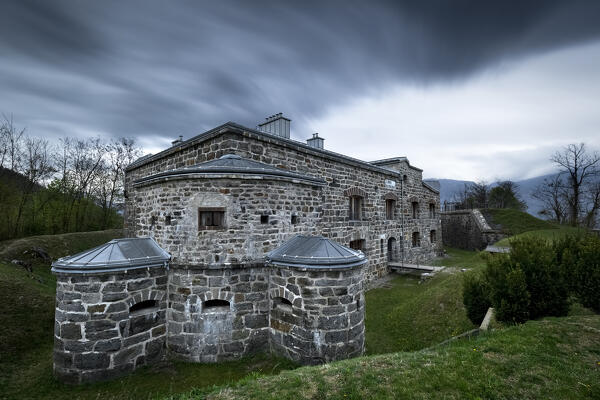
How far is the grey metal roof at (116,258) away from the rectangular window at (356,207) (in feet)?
27.2

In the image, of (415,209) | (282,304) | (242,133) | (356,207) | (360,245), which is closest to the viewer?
(282,304)

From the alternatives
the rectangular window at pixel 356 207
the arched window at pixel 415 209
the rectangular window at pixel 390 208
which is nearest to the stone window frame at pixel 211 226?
the rectangular window at pixel 356 207

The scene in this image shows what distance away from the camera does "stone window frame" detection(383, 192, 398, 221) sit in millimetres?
15009

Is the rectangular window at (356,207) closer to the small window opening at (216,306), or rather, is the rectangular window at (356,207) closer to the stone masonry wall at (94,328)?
the small window opening at (216,306)

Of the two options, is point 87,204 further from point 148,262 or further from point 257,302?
point 257,302

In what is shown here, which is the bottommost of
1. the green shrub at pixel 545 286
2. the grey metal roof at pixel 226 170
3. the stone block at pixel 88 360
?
the stone block at pixel 88 360

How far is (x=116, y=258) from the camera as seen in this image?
606cm

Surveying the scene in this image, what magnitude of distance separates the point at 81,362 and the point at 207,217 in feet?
12.4

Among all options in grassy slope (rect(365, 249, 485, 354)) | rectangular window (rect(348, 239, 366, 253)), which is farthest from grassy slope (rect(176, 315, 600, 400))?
Answer: rectangular window (rect(348, 239, 366, 253))

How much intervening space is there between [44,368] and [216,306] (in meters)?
4.10

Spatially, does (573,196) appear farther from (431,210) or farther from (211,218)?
(211,218)

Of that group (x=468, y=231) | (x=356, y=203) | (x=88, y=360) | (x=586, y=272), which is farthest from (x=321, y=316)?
(x=468, y=231)

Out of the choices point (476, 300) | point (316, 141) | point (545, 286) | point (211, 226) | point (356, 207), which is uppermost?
point (316, 141)

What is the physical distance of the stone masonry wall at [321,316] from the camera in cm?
606
